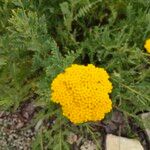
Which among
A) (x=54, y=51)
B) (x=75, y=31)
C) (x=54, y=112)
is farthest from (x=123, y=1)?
(x=54, y=112)

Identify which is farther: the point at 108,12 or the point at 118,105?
the point at 108,12

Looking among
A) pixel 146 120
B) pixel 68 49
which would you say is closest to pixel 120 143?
pixel 146 120

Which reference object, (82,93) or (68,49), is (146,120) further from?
(82,93)

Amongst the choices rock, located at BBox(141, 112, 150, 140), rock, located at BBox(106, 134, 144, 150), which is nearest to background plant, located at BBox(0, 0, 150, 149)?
rock, located at BBox(141, 112, 150, 140)

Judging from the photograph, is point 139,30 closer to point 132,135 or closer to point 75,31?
point 75,31

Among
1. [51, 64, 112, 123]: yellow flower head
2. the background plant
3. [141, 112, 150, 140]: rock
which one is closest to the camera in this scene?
[51, 64, 112, 123]: yellow flower head

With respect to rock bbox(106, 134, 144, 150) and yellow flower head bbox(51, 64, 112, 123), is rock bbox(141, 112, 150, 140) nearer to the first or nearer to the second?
rock bbox(106, 134, 144, 150)
